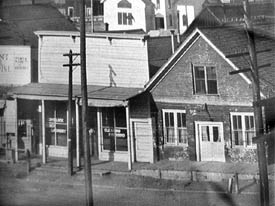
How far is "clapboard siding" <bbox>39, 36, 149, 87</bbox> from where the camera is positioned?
2.12 meters

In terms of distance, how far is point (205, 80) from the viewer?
81.0 inches

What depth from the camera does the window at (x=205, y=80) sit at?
6.68 feet

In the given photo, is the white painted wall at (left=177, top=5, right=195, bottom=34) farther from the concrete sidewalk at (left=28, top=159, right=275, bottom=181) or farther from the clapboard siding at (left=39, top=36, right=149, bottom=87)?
the concrete sidewalk at (left=28, top=159, right=275, bottom=181)

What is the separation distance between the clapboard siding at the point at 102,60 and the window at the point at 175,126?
20 centimetres

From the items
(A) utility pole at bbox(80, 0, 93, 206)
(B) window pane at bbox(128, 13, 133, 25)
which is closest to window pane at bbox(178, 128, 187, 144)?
(A) utility pole at bbox(80, 0, 93, 206)

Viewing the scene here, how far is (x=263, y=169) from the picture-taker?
1.89 m

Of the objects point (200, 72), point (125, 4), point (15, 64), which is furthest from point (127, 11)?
point (15, 64)

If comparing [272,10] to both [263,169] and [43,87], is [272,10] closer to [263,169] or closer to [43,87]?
[263,169]

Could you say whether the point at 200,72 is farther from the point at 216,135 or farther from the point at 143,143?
the point at 143,143

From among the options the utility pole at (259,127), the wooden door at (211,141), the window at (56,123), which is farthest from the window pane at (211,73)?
the window at (56,123)

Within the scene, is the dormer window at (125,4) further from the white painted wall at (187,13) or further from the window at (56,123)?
the window at (56,123)

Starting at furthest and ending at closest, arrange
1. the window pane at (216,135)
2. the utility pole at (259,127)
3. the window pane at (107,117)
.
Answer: the window pane at (107,117)
the window pane at (216,135)
the utility pole at (259,127)

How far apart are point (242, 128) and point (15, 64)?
1.19 meters

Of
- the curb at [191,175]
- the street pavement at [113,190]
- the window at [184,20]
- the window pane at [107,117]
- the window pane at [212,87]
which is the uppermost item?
the window at [184,20]
